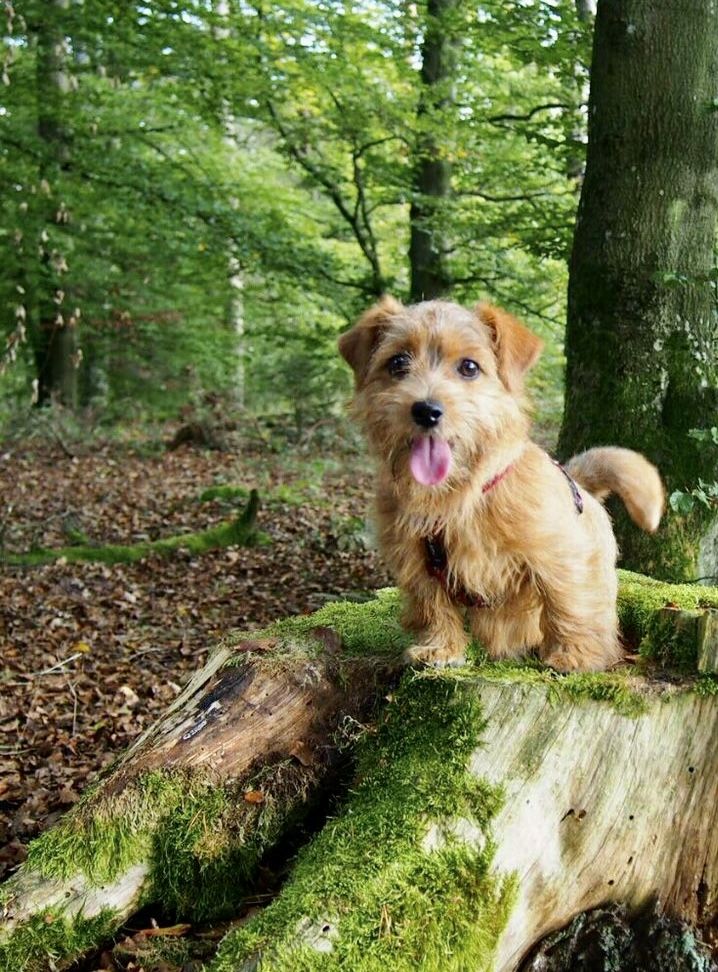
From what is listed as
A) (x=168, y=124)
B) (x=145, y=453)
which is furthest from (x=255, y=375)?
(x=168, y=124)

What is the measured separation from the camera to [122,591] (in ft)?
24.8

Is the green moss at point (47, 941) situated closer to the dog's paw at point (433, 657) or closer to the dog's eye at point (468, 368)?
the dog's paw at point (433, 657)

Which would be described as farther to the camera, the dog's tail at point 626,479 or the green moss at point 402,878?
the dog's tail at point 626,479

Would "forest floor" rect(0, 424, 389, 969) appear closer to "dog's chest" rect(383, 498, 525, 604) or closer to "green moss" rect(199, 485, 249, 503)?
"green moss" rect(199, 485, 249, 503)

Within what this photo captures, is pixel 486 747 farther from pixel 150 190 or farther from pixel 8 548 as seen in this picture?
pixel 150 190

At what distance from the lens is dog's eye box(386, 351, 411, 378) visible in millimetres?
3197

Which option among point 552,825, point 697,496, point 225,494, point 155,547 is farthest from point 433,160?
point 552,825

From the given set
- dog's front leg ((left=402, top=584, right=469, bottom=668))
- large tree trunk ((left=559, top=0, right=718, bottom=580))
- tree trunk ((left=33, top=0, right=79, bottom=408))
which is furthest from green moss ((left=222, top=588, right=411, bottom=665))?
tree trunk ((left=33, top=0, right=79, bottom=408))

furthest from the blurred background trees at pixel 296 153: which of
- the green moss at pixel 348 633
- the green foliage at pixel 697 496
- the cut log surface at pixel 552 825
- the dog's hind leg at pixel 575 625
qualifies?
the cut log surface at pixel 552 825

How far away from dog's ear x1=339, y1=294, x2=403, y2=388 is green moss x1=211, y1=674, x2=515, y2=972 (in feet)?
4.61

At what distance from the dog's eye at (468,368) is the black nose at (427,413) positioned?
305mm

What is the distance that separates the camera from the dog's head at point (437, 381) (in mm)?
3008

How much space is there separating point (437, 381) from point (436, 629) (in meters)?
1.12

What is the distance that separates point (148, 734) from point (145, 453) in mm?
12038
